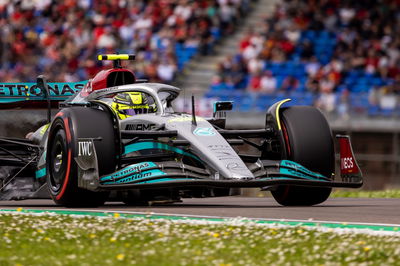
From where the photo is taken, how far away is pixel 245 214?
387 inches

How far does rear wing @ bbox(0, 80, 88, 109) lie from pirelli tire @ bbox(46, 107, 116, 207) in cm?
270

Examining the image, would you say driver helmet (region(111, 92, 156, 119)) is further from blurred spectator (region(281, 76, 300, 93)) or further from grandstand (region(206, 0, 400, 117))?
blurred spectator (region(281, 76, 300, 93))

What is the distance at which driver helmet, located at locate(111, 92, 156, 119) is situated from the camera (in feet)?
39.7

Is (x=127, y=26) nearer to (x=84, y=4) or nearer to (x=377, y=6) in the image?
(x=84, y=4)

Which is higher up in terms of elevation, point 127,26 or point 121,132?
point 127,26

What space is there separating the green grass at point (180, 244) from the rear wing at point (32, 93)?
17.0 feet

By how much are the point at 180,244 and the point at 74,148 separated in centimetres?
352

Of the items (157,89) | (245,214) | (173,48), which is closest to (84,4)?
(173,48)

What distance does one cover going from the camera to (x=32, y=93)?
13.9 meters

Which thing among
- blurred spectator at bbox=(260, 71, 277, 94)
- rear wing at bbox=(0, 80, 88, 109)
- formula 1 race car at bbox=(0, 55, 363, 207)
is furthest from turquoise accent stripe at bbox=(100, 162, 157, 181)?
blurred spectator at bbox=(260, 71, 277, 94)

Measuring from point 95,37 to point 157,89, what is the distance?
14.0 m

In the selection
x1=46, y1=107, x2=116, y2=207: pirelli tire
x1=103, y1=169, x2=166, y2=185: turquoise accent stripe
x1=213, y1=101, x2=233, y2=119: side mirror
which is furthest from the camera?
x1=213, y1=101, x2=233, y2=119: side mirror

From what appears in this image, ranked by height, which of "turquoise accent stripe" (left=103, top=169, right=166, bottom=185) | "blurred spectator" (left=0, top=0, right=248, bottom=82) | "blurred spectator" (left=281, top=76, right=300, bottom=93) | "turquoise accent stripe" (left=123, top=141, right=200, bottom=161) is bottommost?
"turquoise accent stripe" (left=103, top=169, right=166, bottom=185)

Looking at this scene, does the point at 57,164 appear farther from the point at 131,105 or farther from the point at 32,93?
the point at 32,93
